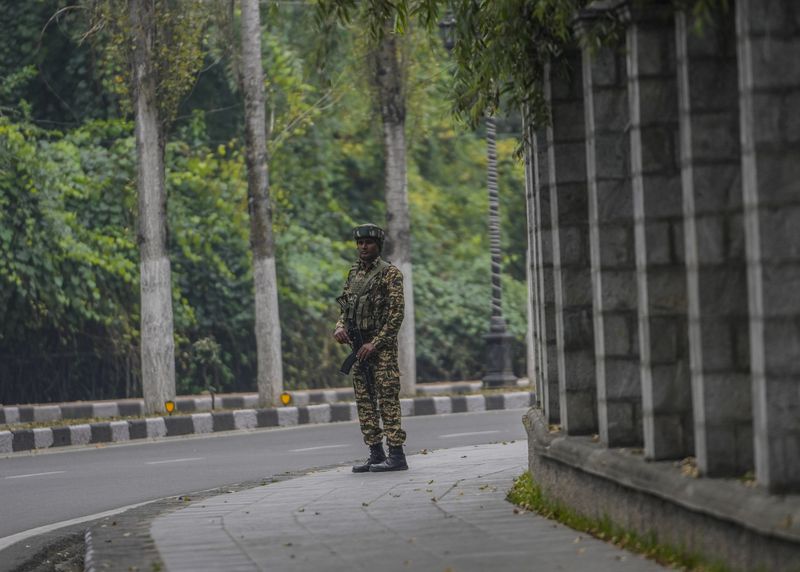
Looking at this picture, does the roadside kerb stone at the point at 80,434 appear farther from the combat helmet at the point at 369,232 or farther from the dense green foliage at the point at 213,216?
the combat helmet at the point at 369,232

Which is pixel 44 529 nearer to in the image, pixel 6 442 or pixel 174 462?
pixel 174 462

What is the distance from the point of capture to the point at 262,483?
15312 mm

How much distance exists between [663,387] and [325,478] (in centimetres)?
617

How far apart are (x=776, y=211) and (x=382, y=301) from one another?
7.38 meters

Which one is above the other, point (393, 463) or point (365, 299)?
point (365, 299)

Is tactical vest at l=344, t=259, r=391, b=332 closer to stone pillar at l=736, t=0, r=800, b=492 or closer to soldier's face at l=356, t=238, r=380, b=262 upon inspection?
soldier's face at l=356, t=238, r=380, b=262

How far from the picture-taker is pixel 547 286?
1249 centimetres

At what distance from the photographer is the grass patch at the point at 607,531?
838 centimetres

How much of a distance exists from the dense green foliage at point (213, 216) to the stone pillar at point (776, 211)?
21103mm

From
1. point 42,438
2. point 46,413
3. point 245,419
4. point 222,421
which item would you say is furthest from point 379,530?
point 46,413

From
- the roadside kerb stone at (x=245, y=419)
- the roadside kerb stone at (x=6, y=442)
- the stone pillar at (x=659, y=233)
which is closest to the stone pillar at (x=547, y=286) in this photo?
the stone pillar at (x=659, y=233)

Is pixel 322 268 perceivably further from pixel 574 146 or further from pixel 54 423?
pixel 574 146

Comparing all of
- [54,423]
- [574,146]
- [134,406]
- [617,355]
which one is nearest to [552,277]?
[574,146]

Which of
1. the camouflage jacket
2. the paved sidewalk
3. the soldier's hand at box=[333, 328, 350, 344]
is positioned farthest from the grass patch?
the soldier's hand at box=[333, 328, 350, 344]
